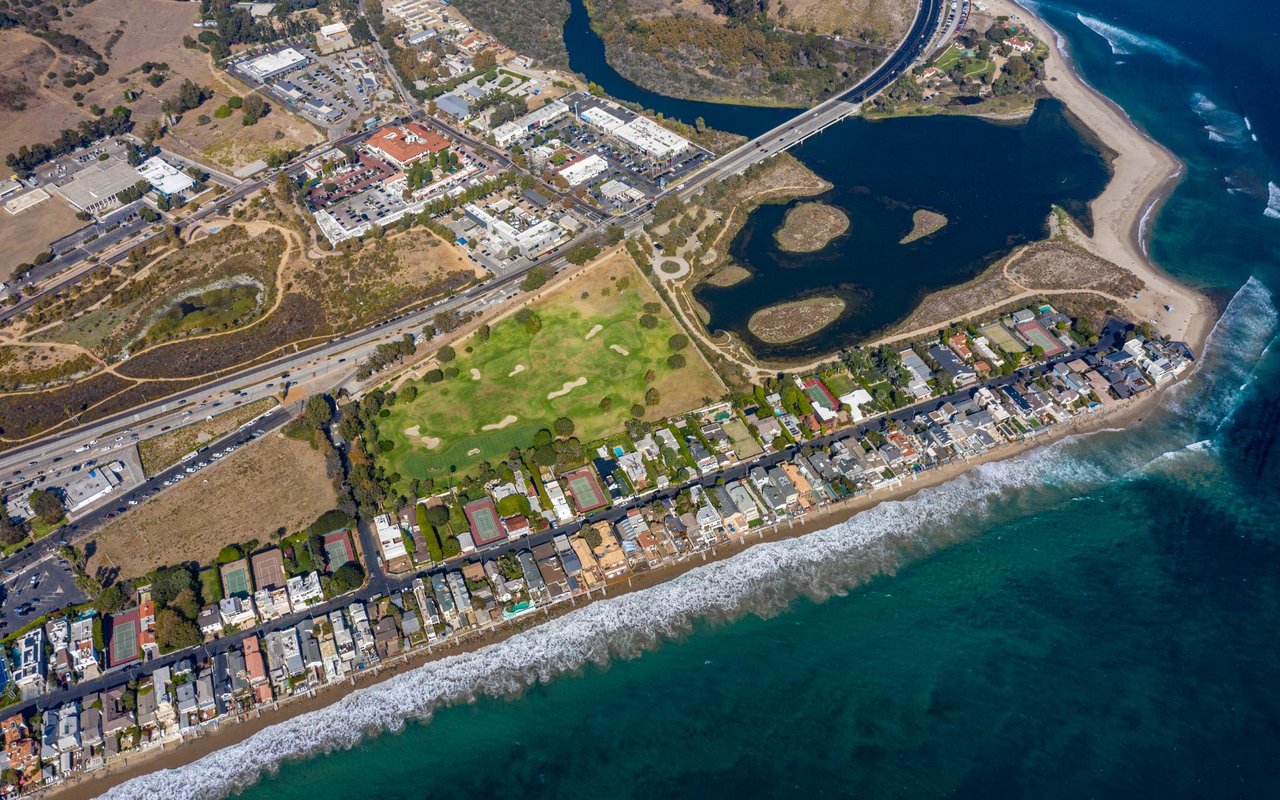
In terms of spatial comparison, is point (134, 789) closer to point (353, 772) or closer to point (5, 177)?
point (353, 772)

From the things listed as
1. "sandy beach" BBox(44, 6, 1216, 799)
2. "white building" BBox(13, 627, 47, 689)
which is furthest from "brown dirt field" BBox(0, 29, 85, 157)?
"sandy beach" BBox(44, 6, 1216, 799)

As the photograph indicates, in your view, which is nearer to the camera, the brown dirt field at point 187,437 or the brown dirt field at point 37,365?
the brown dirt field at point 187,437

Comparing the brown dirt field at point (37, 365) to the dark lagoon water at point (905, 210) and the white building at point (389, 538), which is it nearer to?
the white building at point (389, 538)

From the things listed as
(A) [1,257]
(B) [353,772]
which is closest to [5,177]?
(A) [1,257]

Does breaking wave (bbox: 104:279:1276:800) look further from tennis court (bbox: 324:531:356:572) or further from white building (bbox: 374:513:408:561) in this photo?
tennis court (bbox: 324:531:356:572)

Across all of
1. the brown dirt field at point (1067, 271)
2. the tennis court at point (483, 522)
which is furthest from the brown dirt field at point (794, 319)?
the tennis court at point (483, 522)

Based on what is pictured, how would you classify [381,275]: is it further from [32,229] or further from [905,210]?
[905,210]
